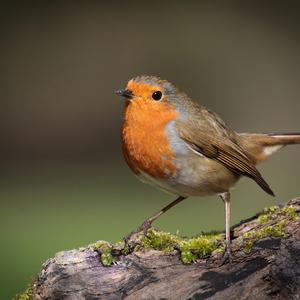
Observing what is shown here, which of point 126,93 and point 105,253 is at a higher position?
point 126,93

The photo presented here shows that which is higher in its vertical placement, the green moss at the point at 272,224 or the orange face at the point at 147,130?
the orange face at the point at 147,130

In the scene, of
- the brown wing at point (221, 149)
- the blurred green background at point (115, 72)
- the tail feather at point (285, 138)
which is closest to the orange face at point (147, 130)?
the brown wing at point (221, 149)

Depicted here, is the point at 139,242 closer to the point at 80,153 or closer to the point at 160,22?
the point at 80,153

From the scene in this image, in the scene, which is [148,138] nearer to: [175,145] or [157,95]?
[175,145]

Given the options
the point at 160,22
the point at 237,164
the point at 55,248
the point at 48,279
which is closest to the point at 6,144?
the point at 160,22

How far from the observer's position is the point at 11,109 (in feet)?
36.5

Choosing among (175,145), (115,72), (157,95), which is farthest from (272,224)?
(115,72)

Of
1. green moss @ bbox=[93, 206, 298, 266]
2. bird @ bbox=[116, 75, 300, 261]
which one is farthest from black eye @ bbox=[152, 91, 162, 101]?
green moss @ bbox=[93, 206, 298, 266]

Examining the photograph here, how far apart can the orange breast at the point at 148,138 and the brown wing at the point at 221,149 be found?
0.14 meters

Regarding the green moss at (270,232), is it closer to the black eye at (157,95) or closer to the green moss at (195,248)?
the green moss at (195,248)

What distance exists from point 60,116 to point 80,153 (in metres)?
0.85

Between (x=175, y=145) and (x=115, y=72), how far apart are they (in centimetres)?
693

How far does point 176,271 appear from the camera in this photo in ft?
12.1

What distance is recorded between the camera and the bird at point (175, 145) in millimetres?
4336
